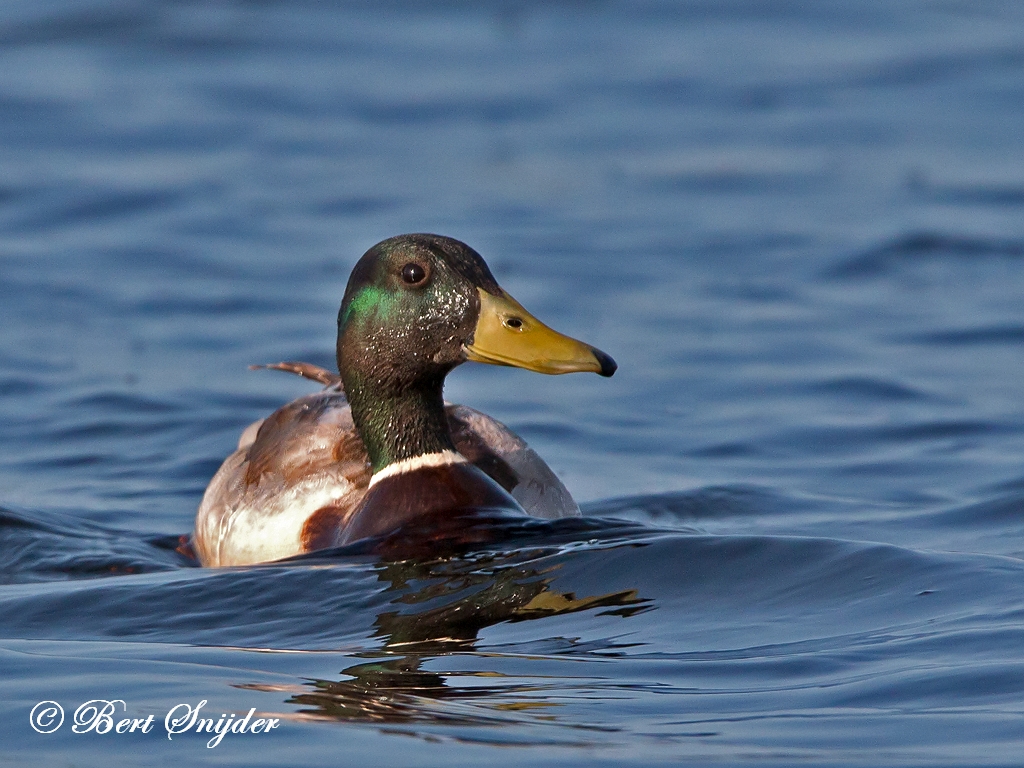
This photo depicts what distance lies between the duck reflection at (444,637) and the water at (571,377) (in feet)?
0.06

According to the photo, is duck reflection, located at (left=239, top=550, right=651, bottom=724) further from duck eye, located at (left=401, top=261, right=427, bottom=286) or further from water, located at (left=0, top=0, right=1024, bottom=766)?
duck eye, located at (left=401, top=261, right=427, bottom=286)

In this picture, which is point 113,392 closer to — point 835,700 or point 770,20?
point 835,700

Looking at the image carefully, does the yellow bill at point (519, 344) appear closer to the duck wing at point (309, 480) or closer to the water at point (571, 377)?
the water at point (571, 377)

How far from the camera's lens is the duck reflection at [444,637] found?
4.82 metres

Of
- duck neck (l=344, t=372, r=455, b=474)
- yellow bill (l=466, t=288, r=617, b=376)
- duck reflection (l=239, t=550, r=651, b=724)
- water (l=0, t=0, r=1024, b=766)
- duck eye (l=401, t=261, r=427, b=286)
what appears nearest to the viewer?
duck reflection (l=239, t=550, r=651, b=724)

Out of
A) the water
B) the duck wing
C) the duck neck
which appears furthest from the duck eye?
the water

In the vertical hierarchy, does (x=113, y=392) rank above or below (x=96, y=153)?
below

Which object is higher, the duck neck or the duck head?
the duck head

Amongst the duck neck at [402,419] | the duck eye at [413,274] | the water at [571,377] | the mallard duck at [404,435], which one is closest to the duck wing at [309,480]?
the mallard duck at [404,435]

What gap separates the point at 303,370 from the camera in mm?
8227

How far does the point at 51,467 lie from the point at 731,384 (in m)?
4.06

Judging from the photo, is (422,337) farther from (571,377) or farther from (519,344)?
(571,377)

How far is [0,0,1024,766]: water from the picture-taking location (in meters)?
5.01

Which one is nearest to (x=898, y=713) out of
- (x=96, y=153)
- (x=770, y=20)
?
(x=96, y=153)
